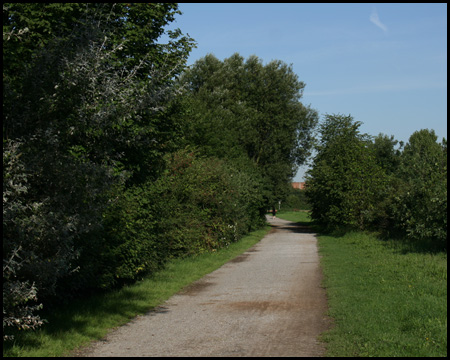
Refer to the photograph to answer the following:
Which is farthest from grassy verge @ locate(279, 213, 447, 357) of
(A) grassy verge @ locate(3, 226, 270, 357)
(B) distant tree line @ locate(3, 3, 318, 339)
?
(B) distant tree line @ locate(3, 3, 318, 339)

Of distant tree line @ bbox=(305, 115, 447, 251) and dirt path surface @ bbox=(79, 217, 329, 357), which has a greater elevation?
distant tree line @ bbox=(305, 115, 447, 251)

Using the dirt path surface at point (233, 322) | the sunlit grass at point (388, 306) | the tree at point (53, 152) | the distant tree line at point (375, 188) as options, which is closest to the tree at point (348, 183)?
the distant tree line at point (375, 188)

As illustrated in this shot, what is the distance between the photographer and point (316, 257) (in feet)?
65.9

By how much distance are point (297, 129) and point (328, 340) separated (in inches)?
1704

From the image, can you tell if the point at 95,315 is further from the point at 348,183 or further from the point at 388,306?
the point at 348,183

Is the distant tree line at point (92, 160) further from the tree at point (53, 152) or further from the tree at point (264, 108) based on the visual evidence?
the tree at point (264, 108)

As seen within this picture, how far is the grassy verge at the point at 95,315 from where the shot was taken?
22.9ft

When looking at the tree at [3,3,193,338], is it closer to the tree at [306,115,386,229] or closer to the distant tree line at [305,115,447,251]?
the distant tree line at [305,115,447,251]

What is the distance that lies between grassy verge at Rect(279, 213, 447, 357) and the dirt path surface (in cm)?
39

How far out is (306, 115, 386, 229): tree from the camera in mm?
32250

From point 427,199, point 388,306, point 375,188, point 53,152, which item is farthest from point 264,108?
point 53,152

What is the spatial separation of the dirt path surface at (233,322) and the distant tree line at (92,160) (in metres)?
1.46

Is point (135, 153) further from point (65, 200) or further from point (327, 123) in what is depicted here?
point (327, 123)

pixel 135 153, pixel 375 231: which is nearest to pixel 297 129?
pixel 375 231
